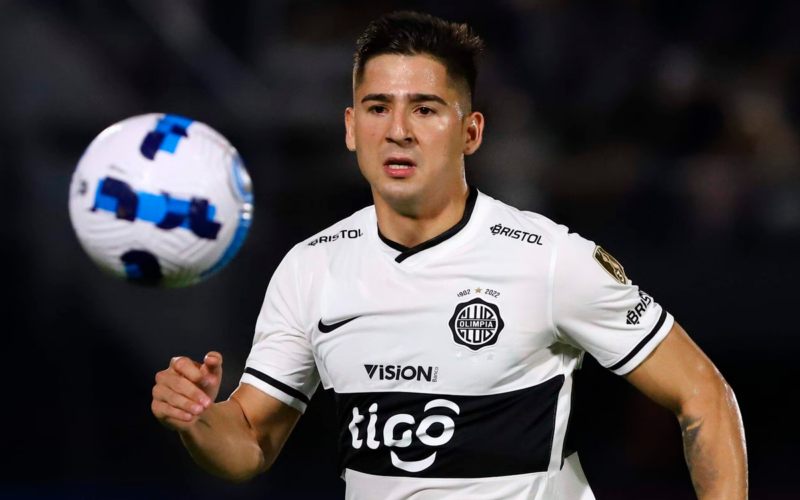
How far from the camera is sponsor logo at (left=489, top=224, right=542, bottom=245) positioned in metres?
2.70

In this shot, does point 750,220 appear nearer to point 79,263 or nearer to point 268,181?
point 268,181

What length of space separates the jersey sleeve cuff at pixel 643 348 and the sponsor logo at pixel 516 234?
1.24 ft

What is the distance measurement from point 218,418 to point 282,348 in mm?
299

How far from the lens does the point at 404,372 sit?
268 centimetres

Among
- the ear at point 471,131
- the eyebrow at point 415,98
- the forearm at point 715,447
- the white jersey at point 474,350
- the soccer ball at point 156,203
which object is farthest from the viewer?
the ear at point 471,131

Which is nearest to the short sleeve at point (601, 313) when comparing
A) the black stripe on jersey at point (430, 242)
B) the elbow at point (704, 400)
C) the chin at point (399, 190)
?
the elbow at point (704, 400)

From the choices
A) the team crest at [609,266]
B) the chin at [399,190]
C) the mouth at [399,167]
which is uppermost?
the mouth at [399,167]

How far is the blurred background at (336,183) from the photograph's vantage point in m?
5.03

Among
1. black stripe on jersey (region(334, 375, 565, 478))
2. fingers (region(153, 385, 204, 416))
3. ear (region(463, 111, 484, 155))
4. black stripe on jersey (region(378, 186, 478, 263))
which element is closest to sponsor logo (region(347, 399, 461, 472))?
black stripe on jersey (region(334, 375, 565, 478))

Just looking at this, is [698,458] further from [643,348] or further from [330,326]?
[330,326]

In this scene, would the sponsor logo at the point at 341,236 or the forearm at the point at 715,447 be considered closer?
the forearm at the point at 715,447

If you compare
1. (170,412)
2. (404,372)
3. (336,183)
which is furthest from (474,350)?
(336,183)

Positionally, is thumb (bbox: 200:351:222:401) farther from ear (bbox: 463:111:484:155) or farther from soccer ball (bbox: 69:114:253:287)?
ear (bbox: 463:111:484:155)

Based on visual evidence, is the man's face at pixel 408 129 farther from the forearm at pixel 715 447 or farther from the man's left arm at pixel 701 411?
the forearm at pixel 715 447
